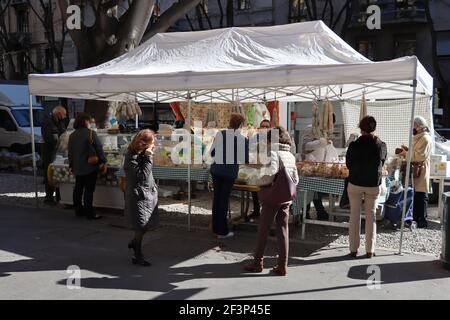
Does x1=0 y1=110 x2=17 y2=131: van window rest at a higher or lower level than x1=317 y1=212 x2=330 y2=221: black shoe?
higher

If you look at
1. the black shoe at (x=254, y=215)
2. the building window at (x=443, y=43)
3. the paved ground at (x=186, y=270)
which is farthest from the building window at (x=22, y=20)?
the black shoe at (x=254, y=215)

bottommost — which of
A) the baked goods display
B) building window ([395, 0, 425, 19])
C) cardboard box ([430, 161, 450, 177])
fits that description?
cardboard box ([430, 161, 450, 177])

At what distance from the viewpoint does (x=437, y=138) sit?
12.4 m

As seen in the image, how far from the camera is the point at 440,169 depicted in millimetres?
7906

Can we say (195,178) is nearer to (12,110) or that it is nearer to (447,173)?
(447,173)

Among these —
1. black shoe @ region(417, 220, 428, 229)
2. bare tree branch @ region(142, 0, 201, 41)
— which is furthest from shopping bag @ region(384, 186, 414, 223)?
bare tree branch @ region(142, 0, 201, 41)

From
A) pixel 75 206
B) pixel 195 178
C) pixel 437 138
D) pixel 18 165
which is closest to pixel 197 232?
pixel 195 178

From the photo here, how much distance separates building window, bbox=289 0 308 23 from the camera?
28.8 metres

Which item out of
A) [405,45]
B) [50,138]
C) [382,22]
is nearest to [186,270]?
[50,138]

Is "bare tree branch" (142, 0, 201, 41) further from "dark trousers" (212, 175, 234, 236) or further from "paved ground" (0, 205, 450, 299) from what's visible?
"dark trousers" (212, 175, 234, 236)

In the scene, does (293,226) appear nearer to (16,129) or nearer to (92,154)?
(92,154)

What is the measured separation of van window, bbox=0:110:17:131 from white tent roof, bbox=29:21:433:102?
32.0 ft

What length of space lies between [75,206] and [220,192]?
2.80m

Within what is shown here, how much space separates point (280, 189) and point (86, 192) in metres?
4.02
